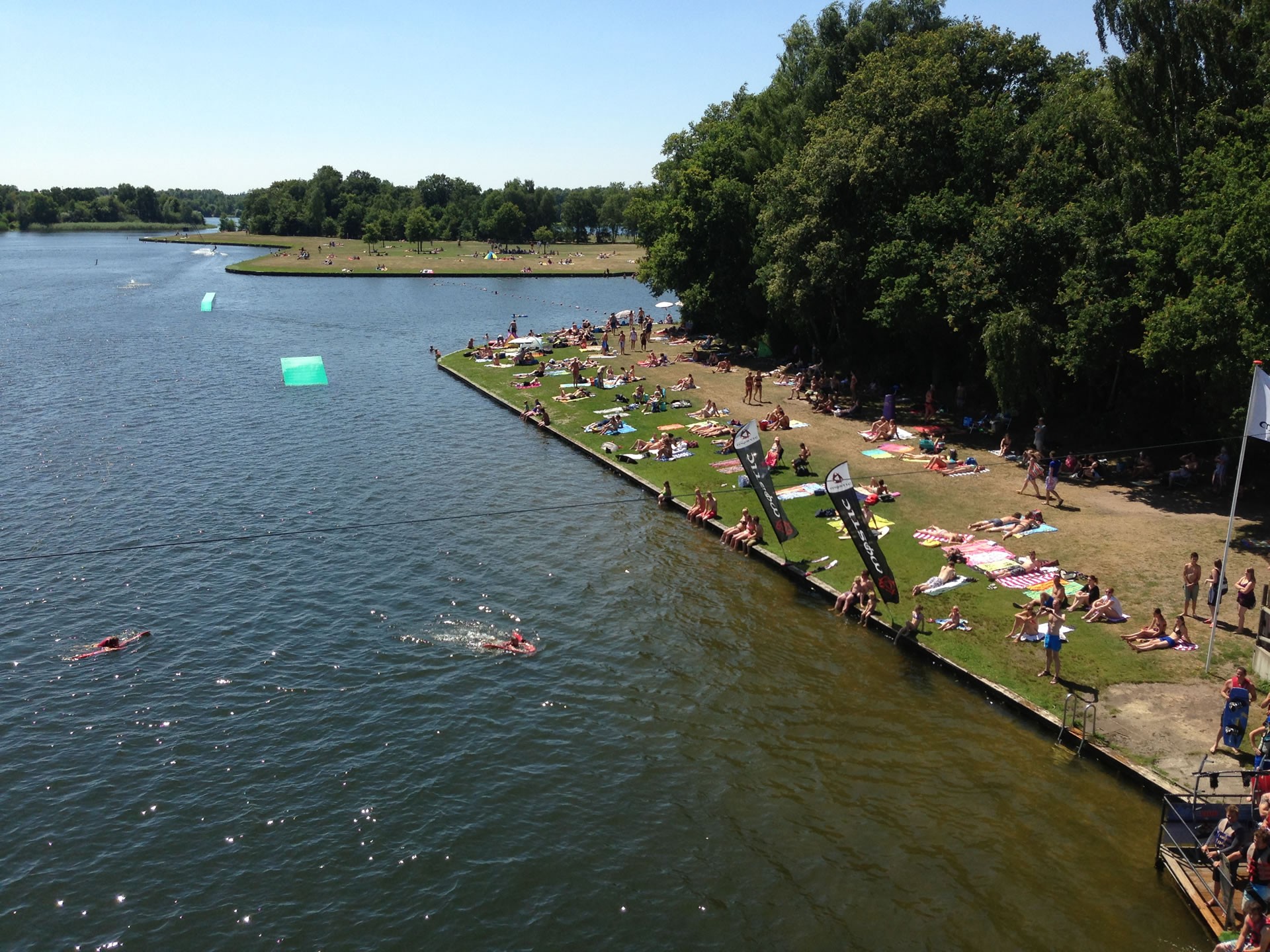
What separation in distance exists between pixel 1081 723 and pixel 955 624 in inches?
202

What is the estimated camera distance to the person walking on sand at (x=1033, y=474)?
113ft

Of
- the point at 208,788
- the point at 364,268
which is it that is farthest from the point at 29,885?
the point at 364,268

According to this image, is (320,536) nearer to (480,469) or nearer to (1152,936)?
(480,469)

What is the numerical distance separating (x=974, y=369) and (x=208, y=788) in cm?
3904

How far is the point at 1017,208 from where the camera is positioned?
40188 mm

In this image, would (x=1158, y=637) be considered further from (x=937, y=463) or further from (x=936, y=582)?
(x=937, y=463)

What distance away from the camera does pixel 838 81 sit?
58.5 meters

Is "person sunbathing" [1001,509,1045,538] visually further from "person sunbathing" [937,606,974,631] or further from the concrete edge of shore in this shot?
the concrete edge of shore

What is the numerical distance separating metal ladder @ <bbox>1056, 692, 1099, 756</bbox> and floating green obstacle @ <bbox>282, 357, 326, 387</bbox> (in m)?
56.9

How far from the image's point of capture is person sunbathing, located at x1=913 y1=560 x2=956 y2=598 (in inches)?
1110

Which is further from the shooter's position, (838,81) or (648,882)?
(838,81)

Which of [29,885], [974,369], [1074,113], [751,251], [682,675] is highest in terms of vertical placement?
[1074,113]

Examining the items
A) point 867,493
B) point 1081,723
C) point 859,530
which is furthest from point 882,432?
point 1081,723

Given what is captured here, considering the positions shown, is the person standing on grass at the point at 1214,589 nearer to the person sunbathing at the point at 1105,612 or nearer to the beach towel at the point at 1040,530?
the person sunbathing at the point at 1105,612
